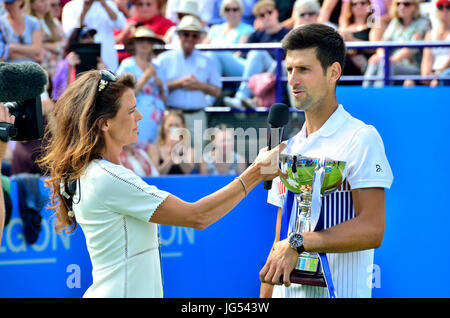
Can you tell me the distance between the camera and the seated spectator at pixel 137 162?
5707mm

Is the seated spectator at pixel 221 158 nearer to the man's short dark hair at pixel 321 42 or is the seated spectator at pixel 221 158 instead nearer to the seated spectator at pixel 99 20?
the seated spectator at pixel 99 20

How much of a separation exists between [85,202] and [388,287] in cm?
262

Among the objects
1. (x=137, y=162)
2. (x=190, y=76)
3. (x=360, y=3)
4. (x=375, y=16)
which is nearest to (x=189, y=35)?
(x=190, y=76)

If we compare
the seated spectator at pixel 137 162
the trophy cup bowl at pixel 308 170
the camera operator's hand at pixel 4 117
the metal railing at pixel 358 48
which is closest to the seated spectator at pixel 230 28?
the metal railing at pixel 358 48

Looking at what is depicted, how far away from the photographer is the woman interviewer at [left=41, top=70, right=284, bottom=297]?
2904 millimetres

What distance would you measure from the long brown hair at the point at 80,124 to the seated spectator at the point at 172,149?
2.85 meters

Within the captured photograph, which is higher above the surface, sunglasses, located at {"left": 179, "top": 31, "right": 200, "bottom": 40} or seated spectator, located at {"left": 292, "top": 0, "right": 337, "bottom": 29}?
seated spectator, located at {"left": 292, "top": 0, "right": 337, "bottom": 29}

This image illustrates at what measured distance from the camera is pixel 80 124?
9.79 ft

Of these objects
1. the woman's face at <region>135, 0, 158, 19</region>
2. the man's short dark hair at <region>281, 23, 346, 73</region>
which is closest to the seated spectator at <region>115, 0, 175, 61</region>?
the woman's face at <region>135, 0, 158, 19</region>

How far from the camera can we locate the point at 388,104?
4.79 m

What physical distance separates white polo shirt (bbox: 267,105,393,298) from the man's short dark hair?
23 centimetres

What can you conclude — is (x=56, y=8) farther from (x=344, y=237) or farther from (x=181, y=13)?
(x=344, y=237)

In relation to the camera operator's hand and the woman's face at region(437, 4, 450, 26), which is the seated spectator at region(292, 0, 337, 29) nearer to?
the woman's face at region(437, 4, 450, 26)

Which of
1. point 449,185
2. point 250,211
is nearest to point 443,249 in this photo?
point 449,185
